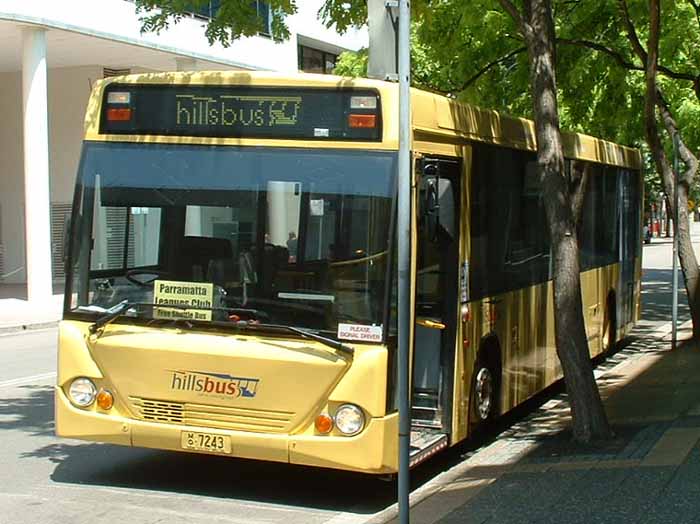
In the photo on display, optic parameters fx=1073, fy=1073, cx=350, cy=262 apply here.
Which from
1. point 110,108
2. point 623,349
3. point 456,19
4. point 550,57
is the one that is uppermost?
point 456,19

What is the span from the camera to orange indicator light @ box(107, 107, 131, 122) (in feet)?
25.3

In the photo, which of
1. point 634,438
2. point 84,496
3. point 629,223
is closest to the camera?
point 84,496

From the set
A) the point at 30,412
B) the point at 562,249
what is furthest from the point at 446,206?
the point at 30,412

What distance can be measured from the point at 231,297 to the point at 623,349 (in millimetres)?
10873

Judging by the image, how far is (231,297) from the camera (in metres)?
7.27

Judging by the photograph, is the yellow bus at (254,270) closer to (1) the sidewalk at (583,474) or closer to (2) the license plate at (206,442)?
(2) the license plate at (206,442)

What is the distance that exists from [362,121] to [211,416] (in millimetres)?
2226

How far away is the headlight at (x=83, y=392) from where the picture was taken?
7523 mm

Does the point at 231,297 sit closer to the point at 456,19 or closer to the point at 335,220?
the point at 335,220

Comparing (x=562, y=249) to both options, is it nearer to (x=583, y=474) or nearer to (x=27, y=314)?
(x=583, y=474)

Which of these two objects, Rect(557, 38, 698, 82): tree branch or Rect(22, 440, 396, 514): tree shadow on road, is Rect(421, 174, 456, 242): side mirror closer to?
Rect(22, 440, 396, 514): tree shadow on road

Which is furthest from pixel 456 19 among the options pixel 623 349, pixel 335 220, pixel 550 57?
pixel 335 220

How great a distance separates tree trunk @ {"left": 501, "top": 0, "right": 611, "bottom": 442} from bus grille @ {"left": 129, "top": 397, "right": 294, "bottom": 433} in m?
2.97

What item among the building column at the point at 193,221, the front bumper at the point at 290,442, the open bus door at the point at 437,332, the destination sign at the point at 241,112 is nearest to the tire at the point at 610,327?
the open bus door at the point at 437,332
